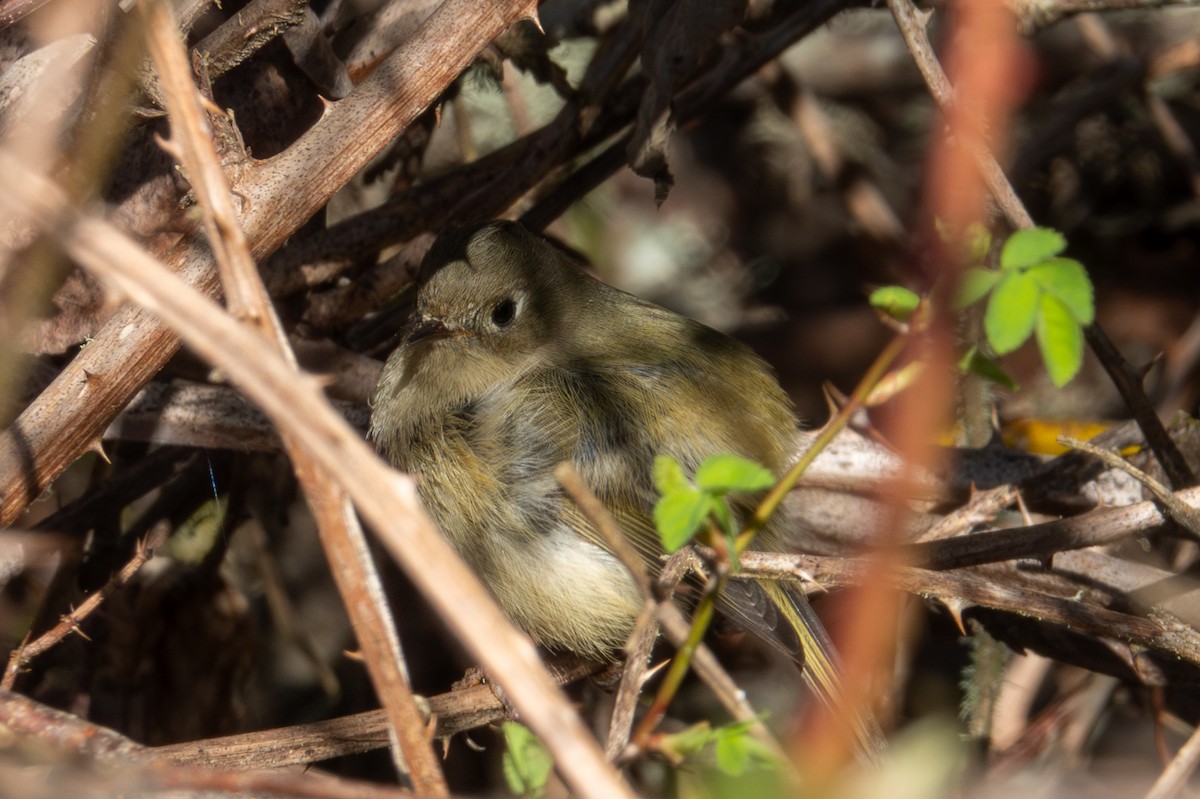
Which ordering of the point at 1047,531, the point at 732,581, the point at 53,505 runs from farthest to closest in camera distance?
1. the point at 53,505
2. the point at 732,581
3. the point at 1047,531

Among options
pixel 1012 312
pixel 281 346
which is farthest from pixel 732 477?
pixel 281 346

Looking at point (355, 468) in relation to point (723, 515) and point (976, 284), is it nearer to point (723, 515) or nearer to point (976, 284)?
point (723, 515)

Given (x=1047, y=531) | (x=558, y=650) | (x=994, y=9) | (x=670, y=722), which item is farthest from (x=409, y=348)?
(x=994, y=9)

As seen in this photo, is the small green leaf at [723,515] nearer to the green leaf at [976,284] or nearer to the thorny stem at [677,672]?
the thorny stem at [677,672]

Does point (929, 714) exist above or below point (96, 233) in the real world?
below

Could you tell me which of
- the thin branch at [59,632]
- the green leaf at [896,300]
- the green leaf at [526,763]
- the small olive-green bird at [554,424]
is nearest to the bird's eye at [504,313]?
the small olive-green bird at [554,424]

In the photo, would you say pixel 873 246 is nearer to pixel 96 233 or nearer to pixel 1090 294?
pixel 1090 294

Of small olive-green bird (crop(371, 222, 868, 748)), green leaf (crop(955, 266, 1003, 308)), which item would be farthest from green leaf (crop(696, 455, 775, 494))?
small olive-green bird (crop(371, 222, 868, 748))
